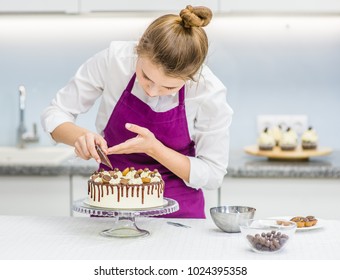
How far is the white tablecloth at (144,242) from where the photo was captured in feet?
5.38

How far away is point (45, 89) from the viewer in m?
3.57

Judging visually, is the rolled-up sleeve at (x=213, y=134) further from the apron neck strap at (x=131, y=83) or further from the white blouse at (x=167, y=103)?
the apron neck strap at (x=131, y=83)

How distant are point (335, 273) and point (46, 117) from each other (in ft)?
3.46

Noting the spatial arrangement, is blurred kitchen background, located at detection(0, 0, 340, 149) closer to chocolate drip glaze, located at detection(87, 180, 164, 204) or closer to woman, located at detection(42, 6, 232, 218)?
woman, located at detection(42, 6, 232, 218)

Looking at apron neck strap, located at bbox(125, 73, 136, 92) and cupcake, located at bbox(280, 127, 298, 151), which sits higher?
apron neck strap, located at bbox(125, 73, 136, 92)

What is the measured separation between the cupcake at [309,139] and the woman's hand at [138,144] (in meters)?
1.41

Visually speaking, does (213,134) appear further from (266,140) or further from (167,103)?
(266,140)

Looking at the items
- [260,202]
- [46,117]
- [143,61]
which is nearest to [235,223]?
[143,61]

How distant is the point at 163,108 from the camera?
2.24 meters

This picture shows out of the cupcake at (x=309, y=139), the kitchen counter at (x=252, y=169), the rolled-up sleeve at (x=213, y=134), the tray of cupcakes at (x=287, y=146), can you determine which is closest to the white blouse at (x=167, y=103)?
the rolled-up sleeve at (x=213, y=134)

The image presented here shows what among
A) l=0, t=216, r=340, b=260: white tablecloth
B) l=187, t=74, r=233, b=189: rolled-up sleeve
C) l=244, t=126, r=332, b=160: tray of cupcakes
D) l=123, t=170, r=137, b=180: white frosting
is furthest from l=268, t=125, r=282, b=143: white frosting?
l=123, t=170, r=137, b=180: white frosting

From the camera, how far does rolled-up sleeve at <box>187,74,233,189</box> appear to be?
215 cm

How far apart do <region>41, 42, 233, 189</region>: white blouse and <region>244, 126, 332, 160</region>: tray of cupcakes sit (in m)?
0.98

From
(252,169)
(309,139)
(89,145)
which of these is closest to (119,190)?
(89,145)
